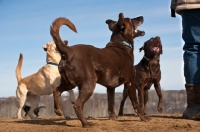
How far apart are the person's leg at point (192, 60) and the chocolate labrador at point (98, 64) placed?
2.78 ft

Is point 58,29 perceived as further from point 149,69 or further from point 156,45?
point 156,45

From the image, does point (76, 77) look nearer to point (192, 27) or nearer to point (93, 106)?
point (192, 27)

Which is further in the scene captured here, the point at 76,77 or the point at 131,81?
the point at 131,81

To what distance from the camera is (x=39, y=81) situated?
1192 cm

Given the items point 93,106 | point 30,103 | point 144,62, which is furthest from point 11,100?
point 144,62

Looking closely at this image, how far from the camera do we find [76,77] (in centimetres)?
650

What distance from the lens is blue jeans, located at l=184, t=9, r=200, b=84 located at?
7172 mm

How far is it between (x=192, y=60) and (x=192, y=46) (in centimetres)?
Result: 24

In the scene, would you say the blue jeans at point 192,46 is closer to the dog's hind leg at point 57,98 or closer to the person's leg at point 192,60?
the person's leg at point 192,60

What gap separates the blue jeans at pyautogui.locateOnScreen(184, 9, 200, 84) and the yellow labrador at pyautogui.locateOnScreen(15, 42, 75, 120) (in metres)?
5.02

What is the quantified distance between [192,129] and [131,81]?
160 centimetres

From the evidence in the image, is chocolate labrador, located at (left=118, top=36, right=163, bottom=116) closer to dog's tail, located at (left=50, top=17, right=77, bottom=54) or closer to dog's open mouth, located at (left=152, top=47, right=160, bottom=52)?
dog's open mouth, located at (left=152, top=47, right=160, bottom=52)

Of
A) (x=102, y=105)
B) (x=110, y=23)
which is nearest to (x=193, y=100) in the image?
(x=110, y=23)

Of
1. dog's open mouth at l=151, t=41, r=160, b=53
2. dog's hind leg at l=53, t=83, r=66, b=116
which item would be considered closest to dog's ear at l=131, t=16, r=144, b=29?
dog's open mouth at l=151, t=41, r=160, b=53
